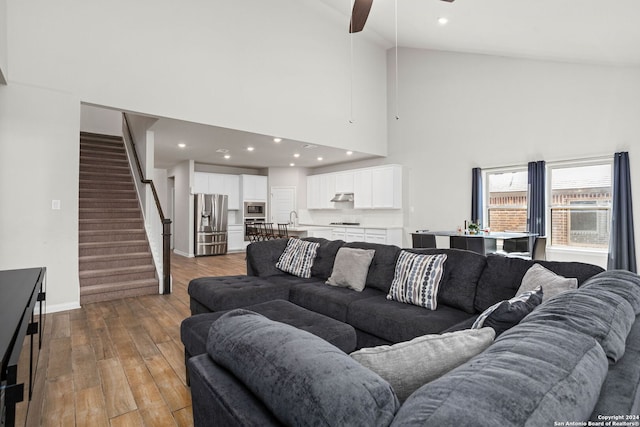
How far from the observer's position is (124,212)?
5.95 meters

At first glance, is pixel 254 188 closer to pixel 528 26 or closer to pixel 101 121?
pixel 101 121

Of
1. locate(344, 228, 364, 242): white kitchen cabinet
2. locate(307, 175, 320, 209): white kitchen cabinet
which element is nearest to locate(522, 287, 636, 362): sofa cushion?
locate(344, 228, 364, 242): white kitchen cabinet

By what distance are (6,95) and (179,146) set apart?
3.30 m

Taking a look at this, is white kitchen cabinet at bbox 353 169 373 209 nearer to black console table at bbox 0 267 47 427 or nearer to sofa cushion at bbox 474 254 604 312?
sofa cushion at bbox 474 254 604 312

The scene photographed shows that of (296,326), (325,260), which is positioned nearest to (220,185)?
(325,260)

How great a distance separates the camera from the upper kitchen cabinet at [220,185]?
9.21 metres

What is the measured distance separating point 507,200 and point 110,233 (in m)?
6.91

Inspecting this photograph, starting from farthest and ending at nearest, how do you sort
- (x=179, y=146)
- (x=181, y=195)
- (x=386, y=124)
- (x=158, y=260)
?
(x=181, y=195) → (x=386, y=124) → (x=179, y=146) → (x=158, y=260)

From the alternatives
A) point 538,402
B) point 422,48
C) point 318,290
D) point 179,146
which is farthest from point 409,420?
point 422,48

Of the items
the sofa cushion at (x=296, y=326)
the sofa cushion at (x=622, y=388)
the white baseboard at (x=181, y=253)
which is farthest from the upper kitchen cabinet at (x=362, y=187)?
the sofa cushion at (x=622, y=388)

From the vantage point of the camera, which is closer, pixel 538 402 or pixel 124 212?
pixel 538 402

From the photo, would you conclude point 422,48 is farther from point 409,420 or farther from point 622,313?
point 409,420

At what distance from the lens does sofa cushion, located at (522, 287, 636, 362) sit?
92 cm

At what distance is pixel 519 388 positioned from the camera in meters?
0.63
